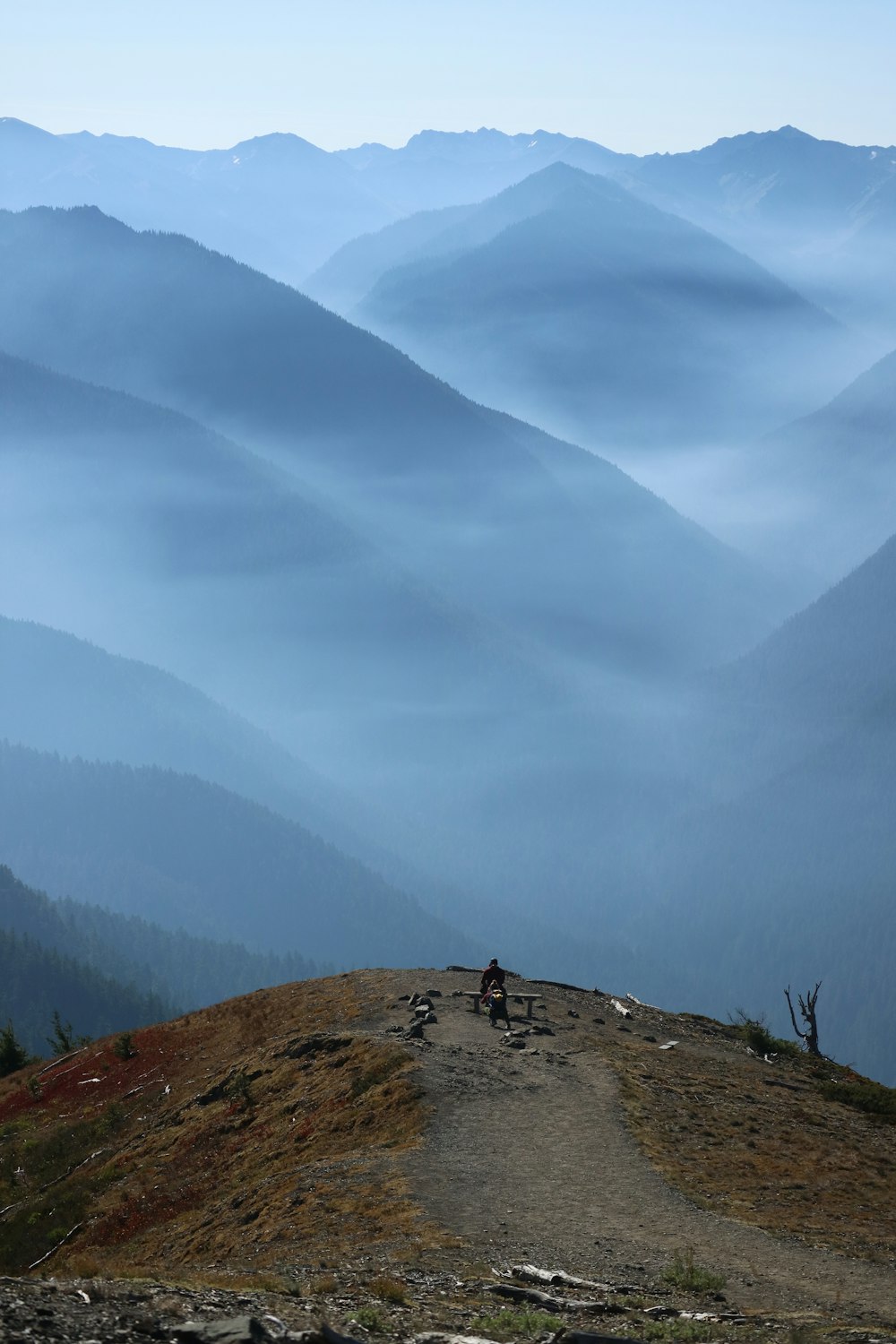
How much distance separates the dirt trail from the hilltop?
10 cm

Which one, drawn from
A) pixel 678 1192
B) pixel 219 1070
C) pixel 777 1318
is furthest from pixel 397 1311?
pixel 219 1070

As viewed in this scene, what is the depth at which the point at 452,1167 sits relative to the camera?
115 ft

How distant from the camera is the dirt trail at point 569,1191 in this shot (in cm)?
2684

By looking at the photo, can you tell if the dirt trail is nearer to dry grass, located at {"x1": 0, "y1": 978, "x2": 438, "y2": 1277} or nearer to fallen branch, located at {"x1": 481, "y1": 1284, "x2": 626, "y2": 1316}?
dry grass, located at {"x1": 0, "y1": 978, "x2": 438, "y2": 1277}

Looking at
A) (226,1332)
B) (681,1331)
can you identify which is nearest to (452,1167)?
(681,1331)

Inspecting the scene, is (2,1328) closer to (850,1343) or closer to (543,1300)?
(543,1300)

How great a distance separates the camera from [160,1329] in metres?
19.7

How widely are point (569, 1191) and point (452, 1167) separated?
347 cm

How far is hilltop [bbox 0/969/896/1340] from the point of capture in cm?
2533

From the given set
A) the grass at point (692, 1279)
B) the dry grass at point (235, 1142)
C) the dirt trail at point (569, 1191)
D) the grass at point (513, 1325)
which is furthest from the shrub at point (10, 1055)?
the grass at point (513, 1325)

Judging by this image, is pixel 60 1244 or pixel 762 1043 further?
pixel 762 1043

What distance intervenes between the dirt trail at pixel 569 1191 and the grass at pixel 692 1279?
0.99ft

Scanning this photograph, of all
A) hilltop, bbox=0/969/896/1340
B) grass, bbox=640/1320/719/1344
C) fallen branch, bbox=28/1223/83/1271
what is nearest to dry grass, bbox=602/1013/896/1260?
hilltop, bbox=0/969/896/1340

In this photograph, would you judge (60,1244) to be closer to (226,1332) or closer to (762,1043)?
(226,1332)
